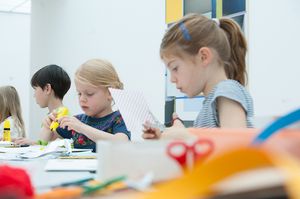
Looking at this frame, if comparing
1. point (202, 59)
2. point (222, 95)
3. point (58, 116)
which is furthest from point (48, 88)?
point (222, 95)

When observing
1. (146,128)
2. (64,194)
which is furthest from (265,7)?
(64,194)

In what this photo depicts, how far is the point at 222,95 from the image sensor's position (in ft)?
3.19

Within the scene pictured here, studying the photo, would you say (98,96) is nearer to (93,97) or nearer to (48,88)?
(93,97)

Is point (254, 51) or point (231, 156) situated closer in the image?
point (231, 156)

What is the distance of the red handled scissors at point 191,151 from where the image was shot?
1.41ft

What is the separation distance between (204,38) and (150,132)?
1.00ft

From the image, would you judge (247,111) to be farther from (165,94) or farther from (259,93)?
(165,94)

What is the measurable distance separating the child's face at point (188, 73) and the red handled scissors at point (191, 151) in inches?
25.6

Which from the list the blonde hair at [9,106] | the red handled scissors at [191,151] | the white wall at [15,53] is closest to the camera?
the red handled scissors at [191,151]

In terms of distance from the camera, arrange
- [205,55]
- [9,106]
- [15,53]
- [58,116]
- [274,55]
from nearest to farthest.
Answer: [205,55], [274,55], [58,116], [9,106], [15,53]

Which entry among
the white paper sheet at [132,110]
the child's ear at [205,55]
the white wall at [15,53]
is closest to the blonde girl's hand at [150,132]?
the white paper sheet at [132,110]

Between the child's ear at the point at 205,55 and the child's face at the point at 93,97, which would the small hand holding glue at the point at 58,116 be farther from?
the child's ear at the point at 205,55

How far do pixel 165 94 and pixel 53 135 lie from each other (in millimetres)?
633

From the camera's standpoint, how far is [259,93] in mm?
1617
